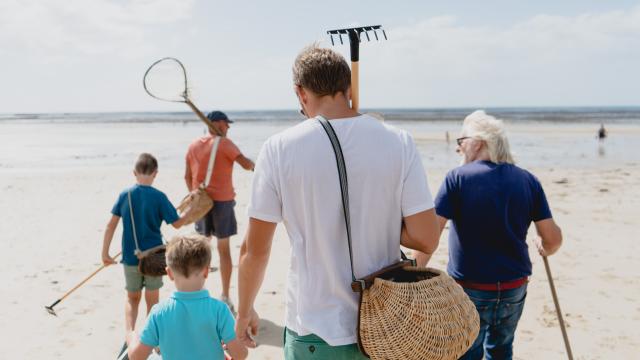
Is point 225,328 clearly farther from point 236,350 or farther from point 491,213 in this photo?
point 491,213

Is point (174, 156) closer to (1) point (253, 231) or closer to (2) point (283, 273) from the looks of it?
(2) point (283, 273)

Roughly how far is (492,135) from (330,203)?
1.46 meters

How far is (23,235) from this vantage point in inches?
331

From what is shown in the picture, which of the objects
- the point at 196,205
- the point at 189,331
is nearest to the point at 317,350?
the point at 189,331

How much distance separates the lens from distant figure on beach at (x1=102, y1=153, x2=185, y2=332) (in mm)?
4230

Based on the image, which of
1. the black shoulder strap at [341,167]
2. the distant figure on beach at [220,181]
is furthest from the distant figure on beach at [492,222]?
the distant figure on beach at [220,181]

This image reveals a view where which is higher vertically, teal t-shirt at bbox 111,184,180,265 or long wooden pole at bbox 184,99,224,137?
long wooden pole at bbox 184,99,224,137

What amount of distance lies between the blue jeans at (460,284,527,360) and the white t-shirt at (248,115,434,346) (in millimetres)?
1224

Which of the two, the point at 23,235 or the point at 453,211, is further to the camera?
the point at 23,235

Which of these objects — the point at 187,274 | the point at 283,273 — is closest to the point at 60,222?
the point at 283,273

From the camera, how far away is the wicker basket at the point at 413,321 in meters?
1.84

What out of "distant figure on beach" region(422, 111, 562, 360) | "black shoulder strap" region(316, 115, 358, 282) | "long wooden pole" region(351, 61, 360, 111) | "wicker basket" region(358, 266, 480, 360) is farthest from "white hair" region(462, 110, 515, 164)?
"black shoulder strap" region(316, 115, 358, 282)

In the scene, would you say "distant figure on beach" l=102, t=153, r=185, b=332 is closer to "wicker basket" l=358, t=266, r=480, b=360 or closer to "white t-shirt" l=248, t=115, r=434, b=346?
"white t-shirt" l=248, t=115, r=434, b=346

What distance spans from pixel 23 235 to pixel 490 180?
26.1 feet
